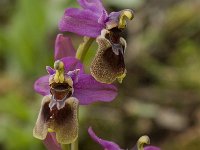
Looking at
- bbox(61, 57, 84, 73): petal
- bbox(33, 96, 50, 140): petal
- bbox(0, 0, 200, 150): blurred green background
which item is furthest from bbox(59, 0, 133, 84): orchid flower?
bbox(0, 0, 200, 150): blurred green background

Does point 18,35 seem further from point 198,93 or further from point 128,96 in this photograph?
point 198,93

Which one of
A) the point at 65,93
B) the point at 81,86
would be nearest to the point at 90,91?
the point at 81,86

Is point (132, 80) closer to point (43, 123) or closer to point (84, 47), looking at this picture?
point (84, 47)

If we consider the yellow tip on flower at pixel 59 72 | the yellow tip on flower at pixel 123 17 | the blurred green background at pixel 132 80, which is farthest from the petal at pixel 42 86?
the blurred green background at pixel 132 80

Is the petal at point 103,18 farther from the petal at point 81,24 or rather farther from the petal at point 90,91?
the petal at point 90,91

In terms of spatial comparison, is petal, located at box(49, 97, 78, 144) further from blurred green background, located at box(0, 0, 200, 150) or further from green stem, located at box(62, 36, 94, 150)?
blurred green background, located at box(0, 0, 200, 150)

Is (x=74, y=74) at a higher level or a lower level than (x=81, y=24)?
lower

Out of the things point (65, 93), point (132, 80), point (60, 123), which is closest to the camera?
point (60, 123)

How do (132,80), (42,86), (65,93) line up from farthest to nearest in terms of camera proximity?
(132,80) < (42,86) < (65,93)
